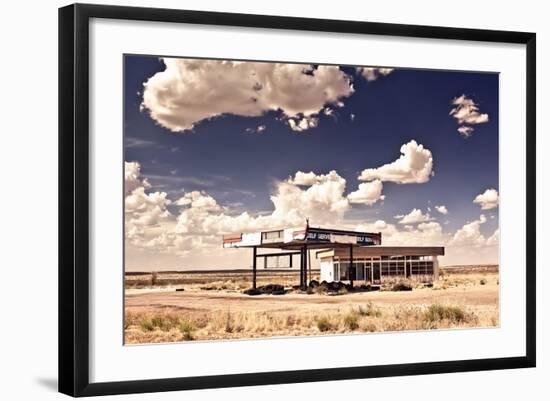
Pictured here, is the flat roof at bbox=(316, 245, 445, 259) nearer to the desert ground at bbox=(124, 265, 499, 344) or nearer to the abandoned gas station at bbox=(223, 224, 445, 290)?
the abandoned gas station at bbox=(223, 224, 445, 290)

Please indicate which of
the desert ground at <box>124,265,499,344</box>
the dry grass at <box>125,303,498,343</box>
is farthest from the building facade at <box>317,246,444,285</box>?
the dry grass at <box>125,303,498,343</box>

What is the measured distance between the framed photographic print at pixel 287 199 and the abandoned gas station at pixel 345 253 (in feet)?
0.06

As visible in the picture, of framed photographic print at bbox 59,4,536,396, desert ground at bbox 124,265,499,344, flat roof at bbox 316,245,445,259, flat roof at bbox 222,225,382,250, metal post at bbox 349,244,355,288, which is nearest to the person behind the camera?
framed photographic print at bbox 59,4,536,396

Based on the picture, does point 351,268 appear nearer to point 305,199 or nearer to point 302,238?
point 302,238

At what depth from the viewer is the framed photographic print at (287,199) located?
8016 mm

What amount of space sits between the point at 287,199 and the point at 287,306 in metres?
0.94

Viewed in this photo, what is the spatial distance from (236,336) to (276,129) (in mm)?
1826

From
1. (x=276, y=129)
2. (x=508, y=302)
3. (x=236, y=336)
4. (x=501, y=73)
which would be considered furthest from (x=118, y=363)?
(x=501, y=73)

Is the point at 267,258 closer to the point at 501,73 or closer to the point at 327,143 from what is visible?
the point at 327,143

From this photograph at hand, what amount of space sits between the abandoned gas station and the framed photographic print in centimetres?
2

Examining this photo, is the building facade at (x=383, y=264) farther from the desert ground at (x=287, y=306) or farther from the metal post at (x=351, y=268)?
the desert ground at (x=287, y=306)

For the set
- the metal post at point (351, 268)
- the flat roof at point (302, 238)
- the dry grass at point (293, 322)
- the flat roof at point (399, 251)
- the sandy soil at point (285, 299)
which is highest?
the flat roof at point (302, 238)

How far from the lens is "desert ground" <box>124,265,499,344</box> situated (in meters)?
8.28

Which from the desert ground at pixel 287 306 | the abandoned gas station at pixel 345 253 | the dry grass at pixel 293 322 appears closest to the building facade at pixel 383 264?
the abandoned gas station at pixel 345 253
